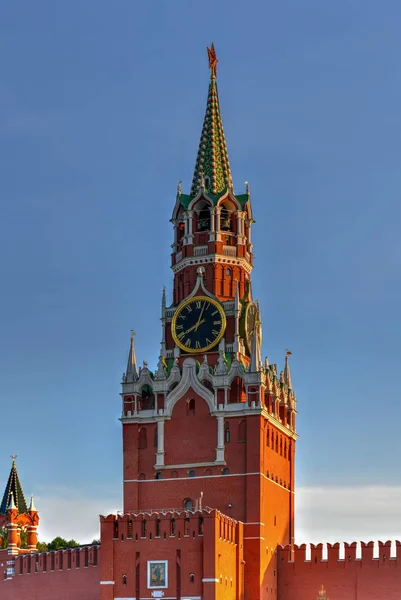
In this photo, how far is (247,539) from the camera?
88125mm

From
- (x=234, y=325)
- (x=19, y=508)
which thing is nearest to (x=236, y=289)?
(x=234, y=325)

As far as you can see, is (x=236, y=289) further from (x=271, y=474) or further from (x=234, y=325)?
(x=271, y=474)

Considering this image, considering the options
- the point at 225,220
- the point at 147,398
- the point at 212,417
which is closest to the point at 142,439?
the point at 147,398

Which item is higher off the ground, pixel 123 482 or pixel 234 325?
pixel 234 325

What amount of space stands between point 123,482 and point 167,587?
9.89 meters

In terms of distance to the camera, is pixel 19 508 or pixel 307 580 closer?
pixel 307 580

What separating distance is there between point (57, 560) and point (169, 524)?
32.5 feet

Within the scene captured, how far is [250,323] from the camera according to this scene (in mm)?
95500

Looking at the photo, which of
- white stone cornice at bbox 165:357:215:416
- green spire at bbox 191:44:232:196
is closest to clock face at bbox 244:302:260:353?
white stone cornice at bbox 165:357:215:416

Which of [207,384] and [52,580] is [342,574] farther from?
[52,580]

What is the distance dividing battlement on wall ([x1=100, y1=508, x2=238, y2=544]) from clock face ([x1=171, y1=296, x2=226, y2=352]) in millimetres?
11555

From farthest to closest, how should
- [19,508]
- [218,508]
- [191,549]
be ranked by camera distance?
1. [19,508]
2. [218,508]
3. [191,549]

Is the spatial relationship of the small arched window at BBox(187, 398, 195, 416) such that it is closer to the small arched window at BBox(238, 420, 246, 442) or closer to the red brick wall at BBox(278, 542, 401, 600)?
the small arched window at BBox(238, 420, 246, 442)

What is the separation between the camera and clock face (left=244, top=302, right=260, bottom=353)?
94.6m
